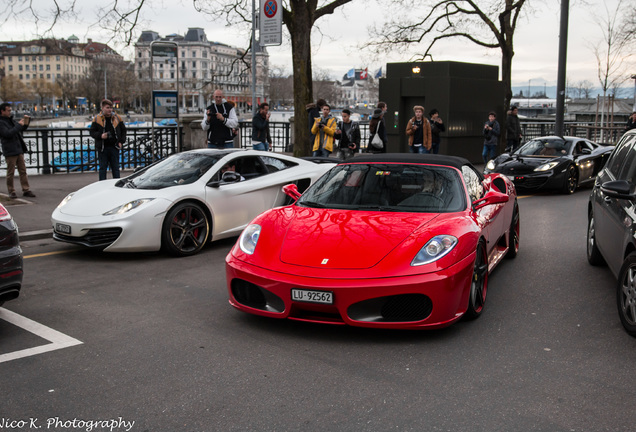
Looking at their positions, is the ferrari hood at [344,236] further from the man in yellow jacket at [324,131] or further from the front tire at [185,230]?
the man in yellow jacket at [324,131]

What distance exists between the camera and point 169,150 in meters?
20.8

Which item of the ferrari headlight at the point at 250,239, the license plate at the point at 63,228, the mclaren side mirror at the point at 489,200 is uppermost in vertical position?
the mclaren side mirror at the point at 489,200

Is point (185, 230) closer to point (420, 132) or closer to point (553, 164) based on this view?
point (420, 132)

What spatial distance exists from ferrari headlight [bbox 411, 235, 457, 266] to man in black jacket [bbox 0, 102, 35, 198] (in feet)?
31.7

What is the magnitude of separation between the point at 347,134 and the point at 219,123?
9.77ft

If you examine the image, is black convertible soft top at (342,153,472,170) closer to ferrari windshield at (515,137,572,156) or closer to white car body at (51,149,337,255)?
white car body at (51,149,337,255)

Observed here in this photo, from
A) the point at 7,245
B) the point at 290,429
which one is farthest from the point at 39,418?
the point at 7,245

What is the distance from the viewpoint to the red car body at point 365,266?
4.70 m

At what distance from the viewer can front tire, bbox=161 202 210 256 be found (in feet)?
25.7

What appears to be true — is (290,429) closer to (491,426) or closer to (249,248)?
(491,426)

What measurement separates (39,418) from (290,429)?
1.37 m

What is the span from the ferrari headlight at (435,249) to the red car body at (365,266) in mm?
24

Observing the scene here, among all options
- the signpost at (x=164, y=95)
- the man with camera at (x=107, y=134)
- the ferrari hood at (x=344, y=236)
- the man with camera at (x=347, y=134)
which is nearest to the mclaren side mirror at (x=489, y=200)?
the ferrari hood at (x=344, y=236)

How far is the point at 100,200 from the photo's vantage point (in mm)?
7941
